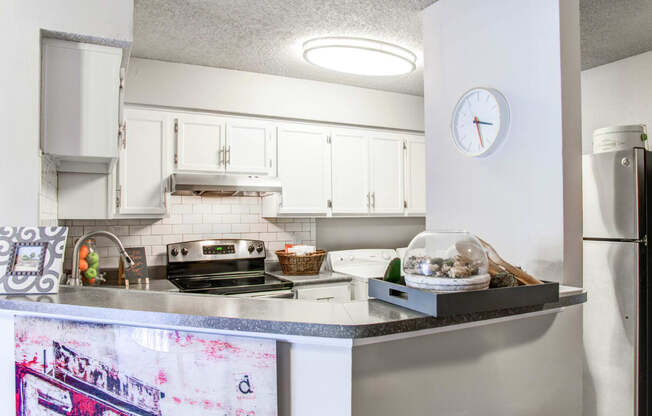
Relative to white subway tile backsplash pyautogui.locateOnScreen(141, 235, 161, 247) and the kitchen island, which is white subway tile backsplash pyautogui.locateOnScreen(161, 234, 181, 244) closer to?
white subway tile backsplash pyautogui.locateOnScreen(141, 235, 161, 247)

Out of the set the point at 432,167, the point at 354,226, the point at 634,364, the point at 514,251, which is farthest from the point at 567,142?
the point at 354,226

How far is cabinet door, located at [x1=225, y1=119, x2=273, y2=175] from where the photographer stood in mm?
3590

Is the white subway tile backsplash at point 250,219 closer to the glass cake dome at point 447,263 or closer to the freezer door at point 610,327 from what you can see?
the freezer door at point 610,327

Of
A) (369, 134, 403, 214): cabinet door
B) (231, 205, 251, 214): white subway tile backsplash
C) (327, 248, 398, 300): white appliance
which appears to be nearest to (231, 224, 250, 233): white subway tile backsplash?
(231, 205, 251, 214): white subway tile backsplash

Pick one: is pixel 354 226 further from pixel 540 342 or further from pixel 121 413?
pixel 121 413

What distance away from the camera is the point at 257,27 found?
2.86m

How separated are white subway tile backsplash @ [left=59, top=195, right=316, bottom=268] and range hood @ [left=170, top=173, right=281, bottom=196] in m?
0.23

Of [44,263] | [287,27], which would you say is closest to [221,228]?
[287,27]

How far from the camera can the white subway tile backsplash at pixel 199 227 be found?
341 centimetres

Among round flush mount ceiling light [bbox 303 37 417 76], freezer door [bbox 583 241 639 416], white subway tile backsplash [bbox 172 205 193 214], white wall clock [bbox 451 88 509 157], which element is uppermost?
round flush mount ceiling light [bbox 303 37 417 76]

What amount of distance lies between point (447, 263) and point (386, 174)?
3070 mm

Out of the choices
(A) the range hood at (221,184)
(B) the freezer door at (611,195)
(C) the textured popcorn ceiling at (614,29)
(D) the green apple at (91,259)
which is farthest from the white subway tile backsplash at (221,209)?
(C) the textured popcorn ceiling at (614,29)

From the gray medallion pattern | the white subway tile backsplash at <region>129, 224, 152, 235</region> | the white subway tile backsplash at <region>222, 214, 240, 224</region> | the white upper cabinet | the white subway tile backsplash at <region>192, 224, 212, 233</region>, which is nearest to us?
the gray medallion pattern

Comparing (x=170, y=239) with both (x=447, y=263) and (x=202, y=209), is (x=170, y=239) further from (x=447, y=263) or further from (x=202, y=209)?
(x=447, y=263)
